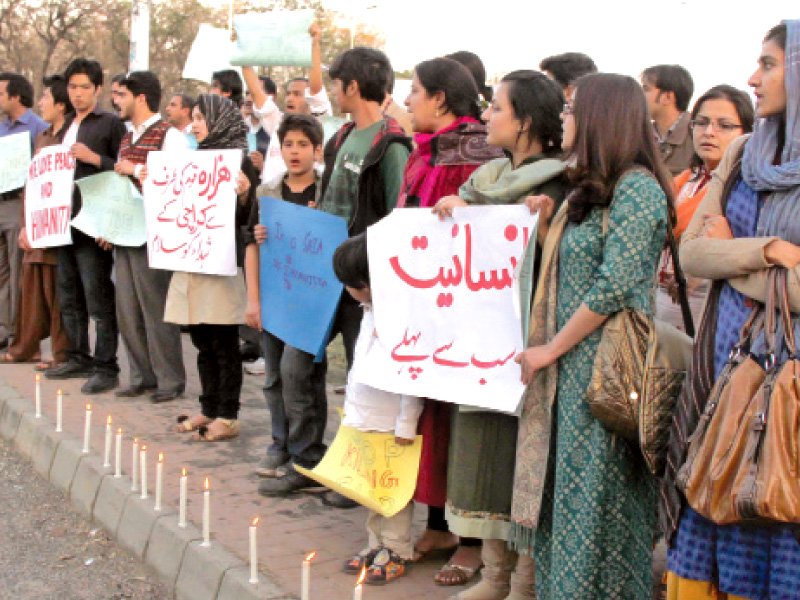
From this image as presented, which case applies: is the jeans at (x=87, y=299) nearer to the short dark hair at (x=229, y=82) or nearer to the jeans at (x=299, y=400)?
the short dark hair at (x=229, y=82)

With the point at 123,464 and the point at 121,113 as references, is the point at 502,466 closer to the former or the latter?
the point at 123,464

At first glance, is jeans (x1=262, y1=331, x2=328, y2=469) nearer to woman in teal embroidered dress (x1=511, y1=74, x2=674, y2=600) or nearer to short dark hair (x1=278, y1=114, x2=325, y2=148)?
short dark hair (x1=278, y1=114, x2=325, y2=148)

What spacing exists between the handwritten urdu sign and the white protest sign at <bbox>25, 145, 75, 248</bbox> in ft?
1.17

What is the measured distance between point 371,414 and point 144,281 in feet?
11.4

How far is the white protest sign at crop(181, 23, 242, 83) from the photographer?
431 inches

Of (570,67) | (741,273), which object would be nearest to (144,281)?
(570,67)

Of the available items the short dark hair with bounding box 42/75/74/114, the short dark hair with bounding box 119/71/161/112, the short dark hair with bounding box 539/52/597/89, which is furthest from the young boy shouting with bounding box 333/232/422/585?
the short dark hair with bounding box 42/75/74/114

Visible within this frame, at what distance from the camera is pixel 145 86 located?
7.83 meters

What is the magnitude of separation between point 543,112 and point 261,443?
10.8ft

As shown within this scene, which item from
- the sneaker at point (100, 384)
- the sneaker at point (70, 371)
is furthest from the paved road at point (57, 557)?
the sneaker at point (70, 371)

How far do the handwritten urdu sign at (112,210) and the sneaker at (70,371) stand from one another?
116 cm

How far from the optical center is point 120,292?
791 cm

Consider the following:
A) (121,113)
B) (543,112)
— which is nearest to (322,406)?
(543,112)

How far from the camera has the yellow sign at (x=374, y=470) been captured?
15.2 feet
